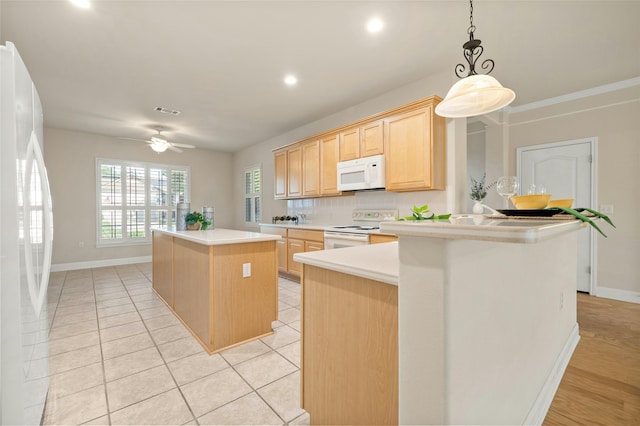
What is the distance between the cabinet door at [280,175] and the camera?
207 inches

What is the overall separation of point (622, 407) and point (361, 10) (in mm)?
3103

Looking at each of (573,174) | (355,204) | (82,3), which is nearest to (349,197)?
(355,204)

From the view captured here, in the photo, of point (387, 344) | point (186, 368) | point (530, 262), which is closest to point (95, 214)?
point (186, 368)

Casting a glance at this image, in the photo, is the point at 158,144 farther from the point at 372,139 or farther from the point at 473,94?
the point at 473,94

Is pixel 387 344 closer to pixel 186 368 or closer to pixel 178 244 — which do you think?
pixel 186 368

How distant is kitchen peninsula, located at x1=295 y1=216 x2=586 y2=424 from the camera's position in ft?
2.48

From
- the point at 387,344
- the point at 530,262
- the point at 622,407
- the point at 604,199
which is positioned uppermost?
A: the point at 604,199

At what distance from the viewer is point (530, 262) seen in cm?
137

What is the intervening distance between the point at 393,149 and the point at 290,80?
1.50 metres

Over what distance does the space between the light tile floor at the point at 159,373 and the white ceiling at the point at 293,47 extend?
8.87 feet

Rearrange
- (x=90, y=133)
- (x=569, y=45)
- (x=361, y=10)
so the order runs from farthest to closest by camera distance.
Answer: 1. (x=90, y=133)
2. (x=569, y=45)
3. (x=361, y=10)

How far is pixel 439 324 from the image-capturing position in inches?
29.6

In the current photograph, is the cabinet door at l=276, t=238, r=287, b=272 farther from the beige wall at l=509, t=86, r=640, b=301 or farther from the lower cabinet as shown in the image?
the beige wall at l=509, t=86, r=640, b=301

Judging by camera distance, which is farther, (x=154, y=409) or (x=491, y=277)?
(x=154, y=409)
